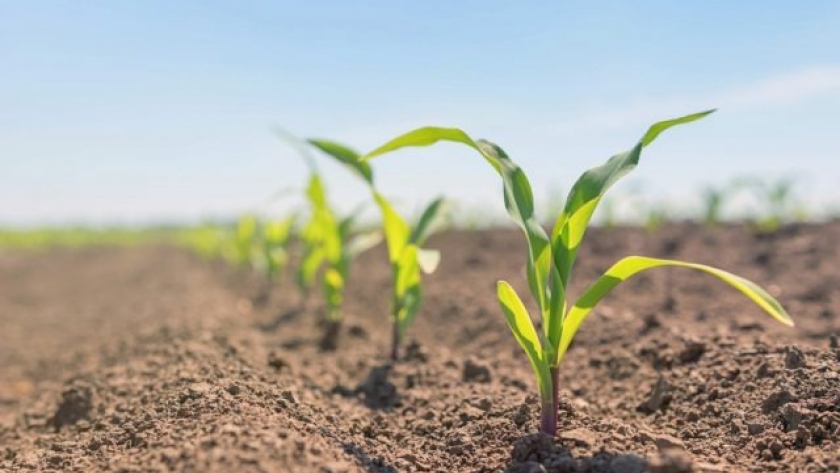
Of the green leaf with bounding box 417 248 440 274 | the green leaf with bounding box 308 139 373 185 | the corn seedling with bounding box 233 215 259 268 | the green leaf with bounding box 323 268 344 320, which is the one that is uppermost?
the green leaf with bounding box 308 139 373 185

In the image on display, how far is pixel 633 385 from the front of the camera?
2648 millimetres

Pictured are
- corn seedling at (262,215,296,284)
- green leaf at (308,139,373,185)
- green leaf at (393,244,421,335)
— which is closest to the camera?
green leaf at (308,139,373,185)

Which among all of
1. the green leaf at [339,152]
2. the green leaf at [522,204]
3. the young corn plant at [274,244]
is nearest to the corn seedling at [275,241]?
the young corn plant at [274,244]

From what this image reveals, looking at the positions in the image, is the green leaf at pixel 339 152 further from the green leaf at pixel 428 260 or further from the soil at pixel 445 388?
the soil at pixel 445 388

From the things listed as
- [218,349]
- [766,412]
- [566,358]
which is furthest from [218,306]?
[766,412]

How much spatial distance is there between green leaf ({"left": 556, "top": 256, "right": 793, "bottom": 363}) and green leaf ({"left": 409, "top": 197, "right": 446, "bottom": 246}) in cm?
124

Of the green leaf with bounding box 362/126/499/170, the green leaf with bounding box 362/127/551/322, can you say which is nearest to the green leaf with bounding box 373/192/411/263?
the green leaf with bounding box 362/126/499/170

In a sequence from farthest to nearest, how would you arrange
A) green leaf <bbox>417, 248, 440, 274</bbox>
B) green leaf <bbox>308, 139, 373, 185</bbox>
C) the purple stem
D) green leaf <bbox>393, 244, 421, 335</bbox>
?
the purple stem < green leaf <bbox>393, 244, 421, 335</bbox> < green leaf <bbox>308, 139, 373, 185</bbox> < green leaf <bbox>417, 248, 440, 274</bbox>

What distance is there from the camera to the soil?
69.4 inches

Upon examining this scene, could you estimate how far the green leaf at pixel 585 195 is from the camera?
5.72 feet

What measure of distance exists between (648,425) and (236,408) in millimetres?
1239

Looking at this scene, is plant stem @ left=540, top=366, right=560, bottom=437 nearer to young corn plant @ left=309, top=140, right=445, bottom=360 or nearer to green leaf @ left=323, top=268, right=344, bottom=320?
young corn plant @ left=309, top=140, right=445, bottom=360

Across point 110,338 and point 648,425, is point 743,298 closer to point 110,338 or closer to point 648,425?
point 648,425

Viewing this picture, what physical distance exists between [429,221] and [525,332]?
1.28 m
